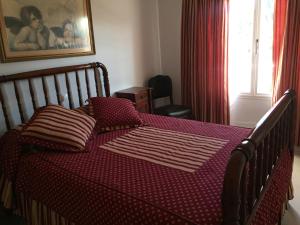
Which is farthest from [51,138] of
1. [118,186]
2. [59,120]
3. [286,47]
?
[286,47]

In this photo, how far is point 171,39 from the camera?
3744 mm

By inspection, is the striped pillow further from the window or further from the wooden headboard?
the window

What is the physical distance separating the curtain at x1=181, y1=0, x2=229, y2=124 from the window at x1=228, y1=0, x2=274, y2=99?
0.17 meters

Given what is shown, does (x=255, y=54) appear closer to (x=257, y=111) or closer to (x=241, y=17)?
(x=241, y=17)

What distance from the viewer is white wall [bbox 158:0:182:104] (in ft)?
11.9

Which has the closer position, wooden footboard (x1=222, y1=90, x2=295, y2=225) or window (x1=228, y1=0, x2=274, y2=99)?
wooden footboard (x1=222, y1=90, x2=295, y2=225)

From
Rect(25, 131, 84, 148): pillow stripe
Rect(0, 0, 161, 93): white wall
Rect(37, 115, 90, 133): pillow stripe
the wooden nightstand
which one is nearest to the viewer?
Rect(25, 131, 84, 148): pillow stripe

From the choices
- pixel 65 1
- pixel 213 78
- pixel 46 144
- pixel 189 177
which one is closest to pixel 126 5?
pixel 65 1

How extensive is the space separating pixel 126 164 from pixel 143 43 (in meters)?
2.41

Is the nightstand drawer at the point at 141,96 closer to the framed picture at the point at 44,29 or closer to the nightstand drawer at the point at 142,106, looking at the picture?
the nightstand drawer at the point at 142,106

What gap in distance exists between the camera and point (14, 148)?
73.7 inches

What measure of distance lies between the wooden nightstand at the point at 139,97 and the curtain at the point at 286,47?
1549 mm

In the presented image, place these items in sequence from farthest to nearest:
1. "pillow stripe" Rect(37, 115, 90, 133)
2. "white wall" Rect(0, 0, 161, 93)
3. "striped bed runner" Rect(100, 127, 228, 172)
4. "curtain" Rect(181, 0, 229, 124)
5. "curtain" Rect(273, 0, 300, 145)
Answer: "curtain" Rect(181, 0, 229, 124)
"white wall" Rect(0, 0, 161, 93)
"curtain" Rect(273, 0, 300, 145)
"pillow stripe" Rect(37, 115, 90, 133)
"striped bed runner" Rect(100, 127, 228, 172)

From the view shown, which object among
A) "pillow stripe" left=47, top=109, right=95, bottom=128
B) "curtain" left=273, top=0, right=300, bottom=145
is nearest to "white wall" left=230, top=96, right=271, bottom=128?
"curtain" left=273, top=0, right=300, bottom=145
